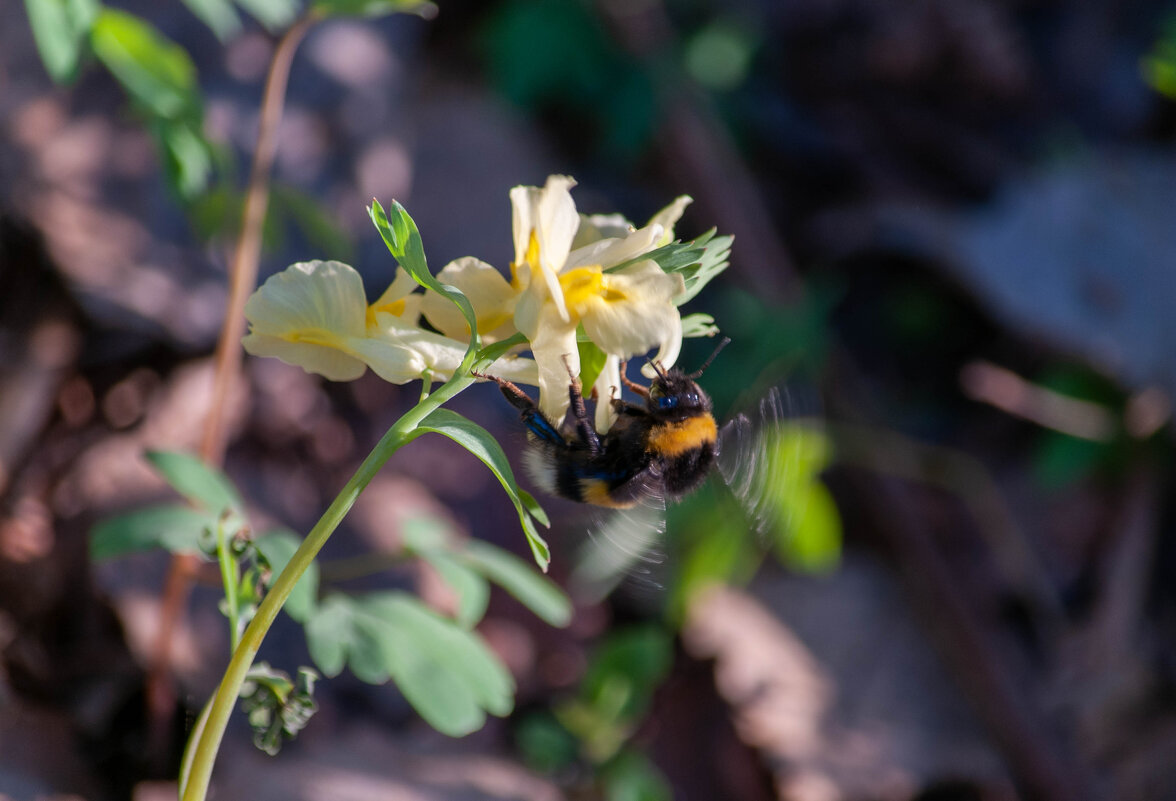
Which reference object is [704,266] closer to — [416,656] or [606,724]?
[416,656]

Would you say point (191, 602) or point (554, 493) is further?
point (191, 602)

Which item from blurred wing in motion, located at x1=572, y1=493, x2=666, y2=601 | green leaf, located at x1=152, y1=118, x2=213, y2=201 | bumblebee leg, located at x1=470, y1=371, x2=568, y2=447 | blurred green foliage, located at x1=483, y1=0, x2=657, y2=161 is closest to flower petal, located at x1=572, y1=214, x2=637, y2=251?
bumblebee leg, located at x1=470, y1=371, x2=568, y2=447

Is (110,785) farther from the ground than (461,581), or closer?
closer

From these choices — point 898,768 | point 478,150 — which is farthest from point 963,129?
point 898,768

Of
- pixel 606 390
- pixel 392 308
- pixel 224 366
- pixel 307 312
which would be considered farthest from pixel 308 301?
pixel 224 366

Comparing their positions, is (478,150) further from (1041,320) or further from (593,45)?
(1041,320)

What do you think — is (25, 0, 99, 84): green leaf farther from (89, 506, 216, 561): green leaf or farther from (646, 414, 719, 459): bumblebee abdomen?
(646, 414, 719, 459): bumblebee abdomen

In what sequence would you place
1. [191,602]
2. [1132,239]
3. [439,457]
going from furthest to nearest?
[1132,239] → [439,457] → [191,602]
